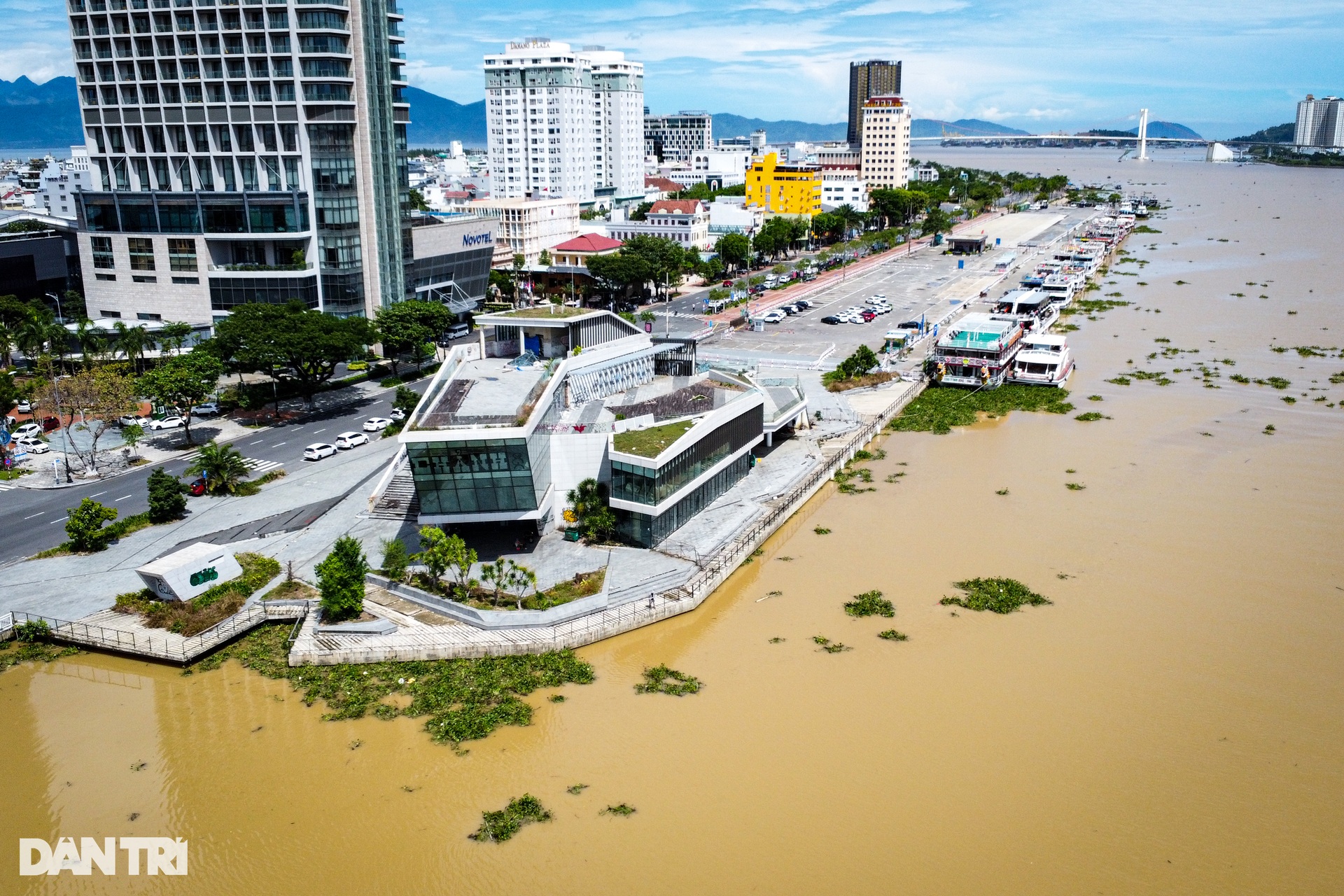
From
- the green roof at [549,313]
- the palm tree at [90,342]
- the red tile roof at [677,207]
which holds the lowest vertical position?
the palm tree at [90,342]

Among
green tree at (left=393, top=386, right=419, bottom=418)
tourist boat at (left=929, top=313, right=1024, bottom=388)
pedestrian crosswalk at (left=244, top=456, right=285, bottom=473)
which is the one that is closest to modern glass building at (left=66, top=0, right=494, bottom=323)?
green tree at (left=393, top=386, right=419, bottom=418)

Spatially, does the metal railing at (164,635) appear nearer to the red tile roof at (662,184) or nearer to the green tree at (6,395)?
the green tree at (6,395)

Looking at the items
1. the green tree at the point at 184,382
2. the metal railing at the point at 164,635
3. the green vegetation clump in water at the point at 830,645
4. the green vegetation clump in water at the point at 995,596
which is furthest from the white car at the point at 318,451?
the green vegetation clump in water at the point at 995,596

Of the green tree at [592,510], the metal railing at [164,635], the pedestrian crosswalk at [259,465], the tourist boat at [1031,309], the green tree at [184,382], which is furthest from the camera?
the tourist boat at [1031,309]

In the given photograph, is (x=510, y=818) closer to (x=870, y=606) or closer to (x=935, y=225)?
(x=870, y=606)

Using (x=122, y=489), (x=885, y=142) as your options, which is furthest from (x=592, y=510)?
(x=885, y=142)

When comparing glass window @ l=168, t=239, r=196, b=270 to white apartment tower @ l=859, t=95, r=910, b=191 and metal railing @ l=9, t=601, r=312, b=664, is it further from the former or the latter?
white apartment tower @ l=859, t=95, r=910, b=191
